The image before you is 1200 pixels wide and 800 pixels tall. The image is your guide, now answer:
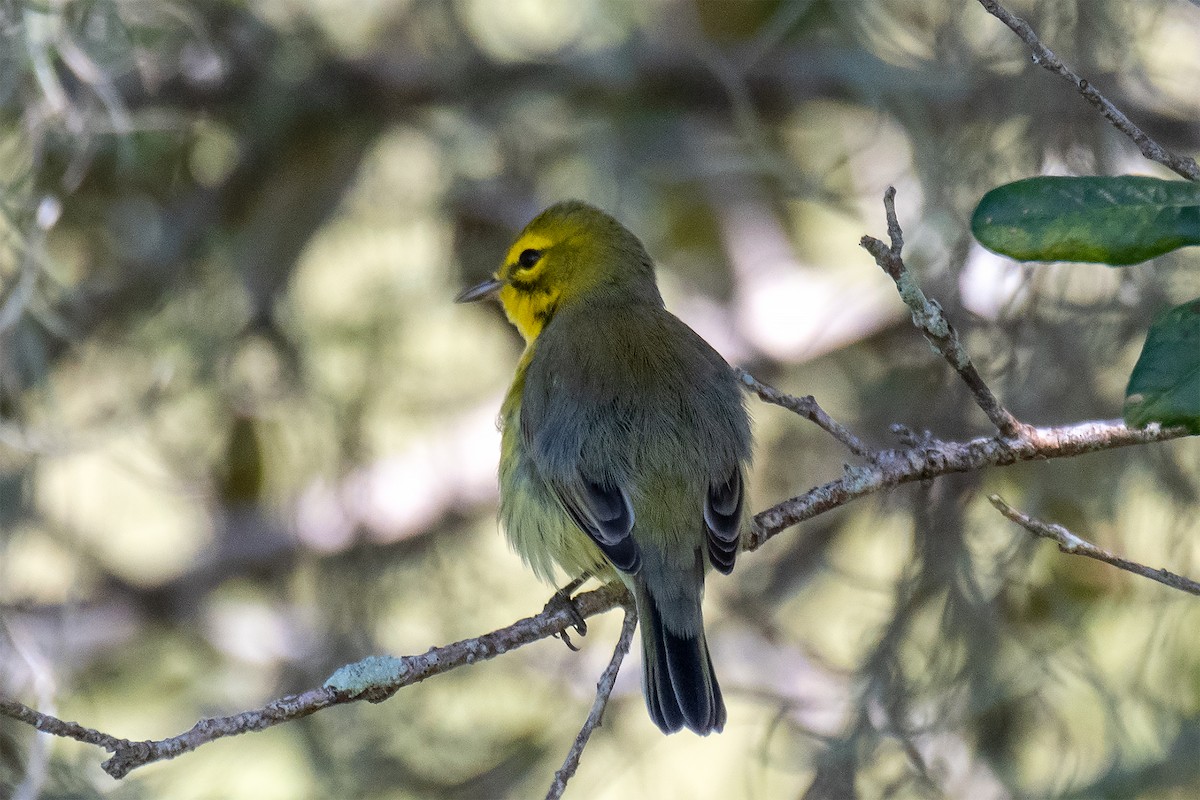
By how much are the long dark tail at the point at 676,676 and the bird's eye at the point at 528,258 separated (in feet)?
4.31

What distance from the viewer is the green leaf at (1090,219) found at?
1.78 metres

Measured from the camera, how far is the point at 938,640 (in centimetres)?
386

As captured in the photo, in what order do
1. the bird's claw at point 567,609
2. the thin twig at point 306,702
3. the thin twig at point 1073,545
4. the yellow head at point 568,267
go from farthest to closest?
the yellow head at point 568,267 → the bird's claw at point 567,609 → the thin twig at point 1073,545 → the thin twig at point 306,702

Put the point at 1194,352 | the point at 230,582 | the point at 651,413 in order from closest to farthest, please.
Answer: the point at 1194,352
the point at 651,413
the point at 230,582

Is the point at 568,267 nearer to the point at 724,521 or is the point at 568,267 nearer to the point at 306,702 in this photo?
the point at 724,521

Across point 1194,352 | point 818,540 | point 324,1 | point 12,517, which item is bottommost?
point 818,540

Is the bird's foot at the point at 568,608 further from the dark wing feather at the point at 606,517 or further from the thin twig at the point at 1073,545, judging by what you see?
the thin twig at the point at 1073,545

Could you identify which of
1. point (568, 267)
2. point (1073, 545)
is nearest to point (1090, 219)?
point (1073, 545)

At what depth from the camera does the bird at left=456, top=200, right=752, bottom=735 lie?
2803 millimetres

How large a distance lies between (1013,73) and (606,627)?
8.35ft

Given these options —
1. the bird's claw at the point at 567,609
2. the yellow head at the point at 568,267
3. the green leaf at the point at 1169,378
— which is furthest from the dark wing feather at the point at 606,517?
the green leaf at the point at 1169,378

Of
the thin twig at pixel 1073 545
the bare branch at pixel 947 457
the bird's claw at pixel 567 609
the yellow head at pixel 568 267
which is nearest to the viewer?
the thin twig at pixel 1073 545

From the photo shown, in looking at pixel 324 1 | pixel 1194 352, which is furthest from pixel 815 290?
pixel 1194 352

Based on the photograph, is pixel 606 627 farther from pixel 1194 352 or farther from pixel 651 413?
pixel 1194 352
